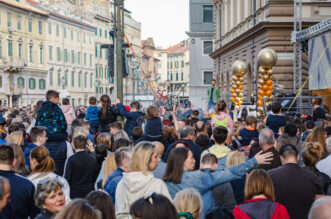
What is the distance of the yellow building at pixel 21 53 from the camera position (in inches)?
2298

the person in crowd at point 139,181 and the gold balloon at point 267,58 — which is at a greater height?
the gold balloon at point 267,58

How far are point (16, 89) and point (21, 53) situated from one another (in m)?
4.88

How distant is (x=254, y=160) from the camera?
5.41 metres

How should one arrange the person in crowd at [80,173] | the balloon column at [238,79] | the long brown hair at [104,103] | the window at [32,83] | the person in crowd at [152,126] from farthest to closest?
the window at [32,83], the balloon column at [238,79], the long brown hair at [104,103], the person in crowd at [152,126], the person in crowd at [80,173]

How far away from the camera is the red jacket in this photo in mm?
4660

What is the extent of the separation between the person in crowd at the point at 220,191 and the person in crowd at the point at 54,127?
3.58m

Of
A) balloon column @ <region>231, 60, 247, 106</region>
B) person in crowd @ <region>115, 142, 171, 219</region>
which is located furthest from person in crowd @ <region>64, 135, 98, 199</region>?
balloon column @ <region>231, 60, 247, 106</region>

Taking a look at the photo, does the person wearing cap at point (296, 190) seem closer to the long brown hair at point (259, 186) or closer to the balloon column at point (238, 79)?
the long brown hair at point (259, 186)

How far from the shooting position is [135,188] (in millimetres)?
5098

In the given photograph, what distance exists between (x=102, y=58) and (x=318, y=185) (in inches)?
3273

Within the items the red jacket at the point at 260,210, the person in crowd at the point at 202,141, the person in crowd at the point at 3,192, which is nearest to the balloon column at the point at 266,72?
the person in crowd at the point at 202,141

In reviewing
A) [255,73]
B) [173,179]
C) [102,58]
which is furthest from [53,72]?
[173,179]

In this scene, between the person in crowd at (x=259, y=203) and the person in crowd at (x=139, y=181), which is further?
the person in crowd at (x=139, y=181)

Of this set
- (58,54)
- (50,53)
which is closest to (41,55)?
(50,53)
